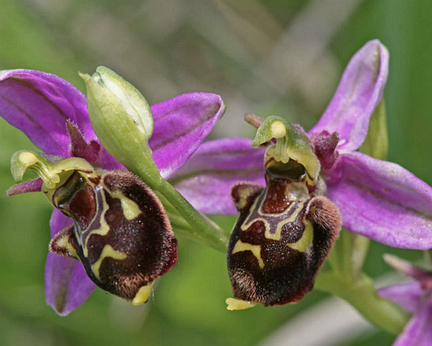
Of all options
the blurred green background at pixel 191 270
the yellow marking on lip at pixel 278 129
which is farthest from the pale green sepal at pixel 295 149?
the blurred green background at pixel 191 270

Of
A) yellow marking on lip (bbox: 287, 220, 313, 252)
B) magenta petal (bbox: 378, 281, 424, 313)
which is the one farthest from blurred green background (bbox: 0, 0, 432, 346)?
yellow marking on lip (bbox: 287, 220, 313, 252)

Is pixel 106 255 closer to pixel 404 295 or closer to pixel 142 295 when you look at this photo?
pixel 142 295

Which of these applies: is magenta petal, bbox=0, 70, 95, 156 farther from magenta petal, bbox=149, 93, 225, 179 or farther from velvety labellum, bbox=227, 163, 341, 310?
velvety labellum, bbox=227, 163, 341, 310

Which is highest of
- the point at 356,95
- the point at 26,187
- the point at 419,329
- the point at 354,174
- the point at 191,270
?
the point at 356,95

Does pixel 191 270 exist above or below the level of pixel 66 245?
below

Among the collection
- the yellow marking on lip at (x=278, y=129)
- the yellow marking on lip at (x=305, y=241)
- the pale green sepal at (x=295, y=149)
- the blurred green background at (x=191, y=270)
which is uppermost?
the yellow marking on lip at (x=278, y=129)

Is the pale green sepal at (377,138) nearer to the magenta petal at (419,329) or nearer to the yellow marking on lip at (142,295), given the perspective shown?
the magenta petal at (419,329)

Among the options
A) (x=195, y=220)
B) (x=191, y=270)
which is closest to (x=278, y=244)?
(x=195, y=220)

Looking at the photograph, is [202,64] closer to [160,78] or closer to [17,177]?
[160,78]
